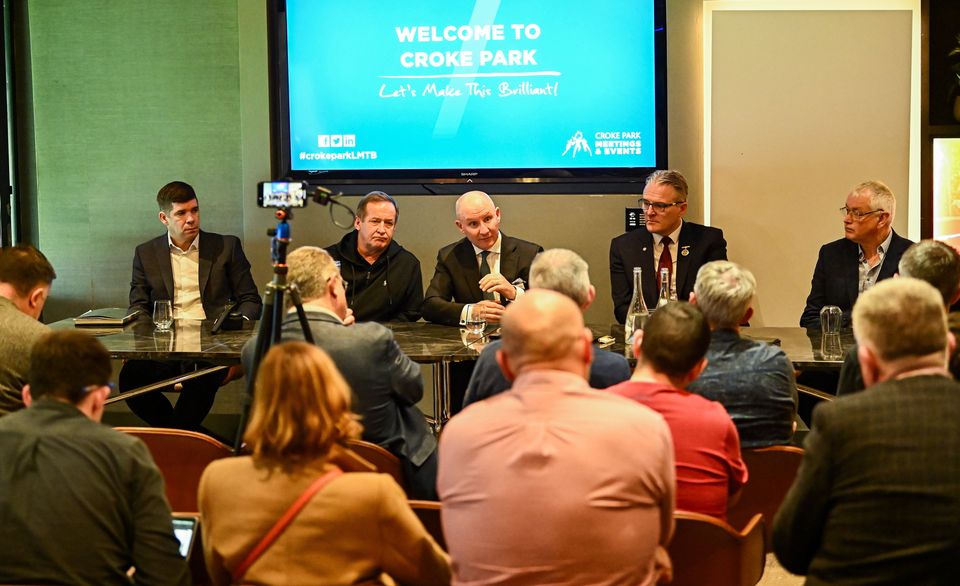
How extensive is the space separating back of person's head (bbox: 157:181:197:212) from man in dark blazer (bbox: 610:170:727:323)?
2141 mm

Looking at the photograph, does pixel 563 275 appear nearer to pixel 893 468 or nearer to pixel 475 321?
pixel 475 321

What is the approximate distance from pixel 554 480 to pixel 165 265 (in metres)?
3.87

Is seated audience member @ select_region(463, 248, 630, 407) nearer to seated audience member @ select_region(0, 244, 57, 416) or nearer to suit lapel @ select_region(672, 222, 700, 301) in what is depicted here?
seated audience member @ select_region(0, 244, 57, 416)

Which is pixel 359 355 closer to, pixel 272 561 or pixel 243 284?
pixel 272 561

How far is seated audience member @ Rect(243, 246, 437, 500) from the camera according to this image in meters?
3.24

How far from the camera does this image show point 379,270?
209 inches

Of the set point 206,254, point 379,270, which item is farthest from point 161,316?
point 379,270

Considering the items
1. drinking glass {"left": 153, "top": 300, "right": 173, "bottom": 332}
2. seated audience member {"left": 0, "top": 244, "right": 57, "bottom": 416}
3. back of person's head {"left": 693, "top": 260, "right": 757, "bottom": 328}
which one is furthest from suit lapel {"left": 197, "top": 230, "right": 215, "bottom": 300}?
back of person's head {"left": 693, "top": 260, "right": 757, "bottom": 328}

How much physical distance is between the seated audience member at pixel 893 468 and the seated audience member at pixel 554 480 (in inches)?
12.0

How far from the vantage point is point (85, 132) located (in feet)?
19.8

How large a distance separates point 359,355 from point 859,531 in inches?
63.9

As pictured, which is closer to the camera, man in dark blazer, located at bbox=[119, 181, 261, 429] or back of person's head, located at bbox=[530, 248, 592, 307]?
back of person's head, located at bbox=[530, 248, 592, 307]

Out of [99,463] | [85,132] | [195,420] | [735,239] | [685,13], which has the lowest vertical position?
[195,420]

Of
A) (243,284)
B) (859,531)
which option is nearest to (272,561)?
(859,531)
